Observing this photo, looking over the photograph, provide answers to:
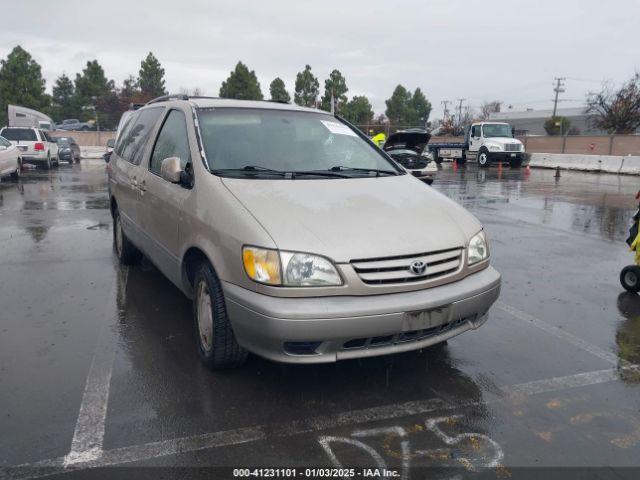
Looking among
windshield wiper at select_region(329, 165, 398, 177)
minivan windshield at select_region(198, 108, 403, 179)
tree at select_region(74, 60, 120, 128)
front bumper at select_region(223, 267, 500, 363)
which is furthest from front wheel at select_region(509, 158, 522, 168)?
tree at select_region(74, 60, 120, 128)

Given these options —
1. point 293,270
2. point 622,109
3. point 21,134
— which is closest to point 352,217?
point 293,270

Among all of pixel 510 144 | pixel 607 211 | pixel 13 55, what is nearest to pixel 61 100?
pixel 13 55

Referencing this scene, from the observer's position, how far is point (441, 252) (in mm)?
3412

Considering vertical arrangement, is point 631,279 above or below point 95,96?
below

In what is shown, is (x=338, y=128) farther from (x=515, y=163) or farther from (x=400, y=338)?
(x=515, y=163)

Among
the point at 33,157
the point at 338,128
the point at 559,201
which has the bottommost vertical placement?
the point at 559,201

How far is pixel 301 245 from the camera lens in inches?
123

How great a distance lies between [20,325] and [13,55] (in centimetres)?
5649

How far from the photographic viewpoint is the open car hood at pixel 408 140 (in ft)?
48.2

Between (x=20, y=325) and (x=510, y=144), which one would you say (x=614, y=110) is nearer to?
(x=510, y=144)

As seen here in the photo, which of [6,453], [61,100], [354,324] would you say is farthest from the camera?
[61,100]

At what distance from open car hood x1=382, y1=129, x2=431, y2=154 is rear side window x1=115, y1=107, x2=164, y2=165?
9.30m

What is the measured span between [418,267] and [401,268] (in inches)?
4.2

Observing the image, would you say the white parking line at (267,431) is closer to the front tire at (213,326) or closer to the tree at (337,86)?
the front tire at (213,326)
